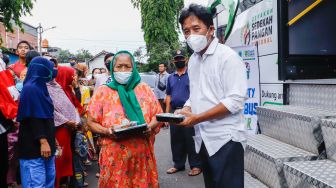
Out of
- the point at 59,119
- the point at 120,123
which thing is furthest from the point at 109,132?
the point at 59,119

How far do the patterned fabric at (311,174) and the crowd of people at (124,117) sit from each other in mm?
570

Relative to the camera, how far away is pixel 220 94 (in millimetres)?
2406

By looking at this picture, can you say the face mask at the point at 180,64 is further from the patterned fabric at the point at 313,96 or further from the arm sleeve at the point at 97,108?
the arm sleeve at the point at 97,108

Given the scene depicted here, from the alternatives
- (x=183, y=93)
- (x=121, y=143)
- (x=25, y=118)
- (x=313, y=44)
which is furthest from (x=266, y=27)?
(x=25, y=118)

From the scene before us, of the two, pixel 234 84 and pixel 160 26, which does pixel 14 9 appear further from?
pixel 160 26

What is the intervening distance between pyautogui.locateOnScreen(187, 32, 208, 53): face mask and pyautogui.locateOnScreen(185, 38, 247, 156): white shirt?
52mm

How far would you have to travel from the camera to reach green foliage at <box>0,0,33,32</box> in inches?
393

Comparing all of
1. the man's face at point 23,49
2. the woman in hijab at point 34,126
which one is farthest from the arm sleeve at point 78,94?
the woman in hijab at point 34,126

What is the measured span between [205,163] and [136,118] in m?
0.86

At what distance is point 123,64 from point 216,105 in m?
1.27

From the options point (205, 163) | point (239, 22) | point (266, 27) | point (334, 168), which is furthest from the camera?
point (239, 22)

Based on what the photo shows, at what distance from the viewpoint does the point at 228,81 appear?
2336 millimetres

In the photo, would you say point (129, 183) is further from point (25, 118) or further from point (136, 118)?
point (25, 118)

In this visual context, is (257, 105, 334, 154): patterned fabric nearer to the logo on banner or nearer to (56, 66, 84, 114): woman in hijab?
the logo on banner
